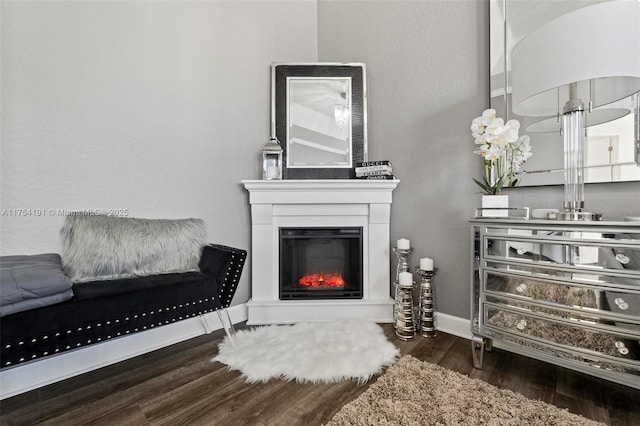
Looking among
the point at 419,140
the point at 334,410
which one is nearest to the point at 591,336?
the point at 334,410

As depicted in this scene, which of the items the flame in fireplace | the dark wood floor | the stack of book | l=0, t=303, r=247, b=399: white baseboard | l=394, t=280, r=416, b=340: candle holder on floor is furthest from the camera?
the flame in fireplace

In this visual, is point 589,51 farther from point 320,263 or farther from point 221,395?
point 221,395

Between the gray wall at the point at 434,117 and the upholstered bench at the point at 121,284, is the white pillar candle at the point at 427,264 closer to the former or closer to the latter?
the gray wall at the point at 434,117

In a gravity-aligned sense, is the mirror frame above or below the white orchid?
above

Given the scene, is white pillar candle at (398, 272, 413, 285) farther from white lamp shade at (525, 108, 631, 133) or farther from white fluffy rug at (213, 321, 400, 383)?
white lamp shade at (525, 108, 631, 133)

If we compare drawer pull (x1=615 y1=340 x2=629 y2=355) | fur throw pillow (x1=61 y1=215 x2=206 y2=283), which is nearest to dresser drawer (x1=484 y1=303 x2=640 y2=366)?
drawer pull (x1=615 y1=340 x2=629 y2=355)

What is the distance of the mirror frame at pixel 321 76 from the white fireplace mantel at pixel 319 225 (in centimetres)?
26

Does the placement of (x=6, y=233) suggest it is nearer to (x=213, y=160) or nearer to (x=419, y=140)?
(x=213, y=160)

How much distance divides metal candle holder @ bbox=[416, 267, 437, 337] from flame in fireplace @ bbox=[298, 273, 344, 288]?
630mm

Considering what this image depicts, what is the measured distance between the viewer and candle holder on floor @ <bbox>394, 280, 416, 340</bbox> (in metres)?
1.86

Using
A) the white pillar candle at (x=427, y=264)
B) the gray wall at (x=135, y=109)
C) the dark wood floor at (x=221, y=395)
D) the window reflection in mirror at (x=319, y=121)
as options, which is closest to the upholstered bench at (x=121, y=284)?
the gray wall at (x=135, y=109)

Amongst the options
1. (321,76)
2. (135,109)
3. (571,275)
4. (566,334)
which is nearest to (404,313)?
(566,334)

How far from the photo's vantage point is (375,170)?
2195mm

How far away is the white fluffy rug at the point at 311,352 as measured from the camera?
4.68 feet
